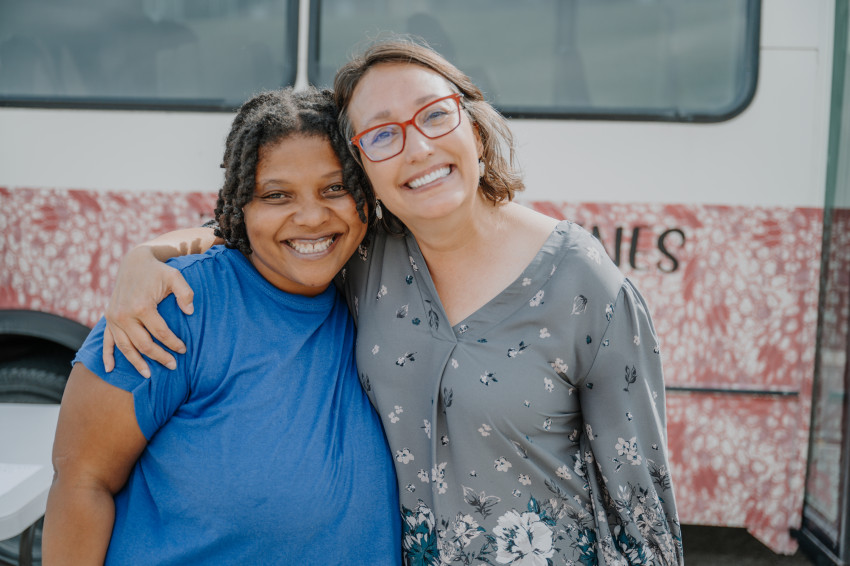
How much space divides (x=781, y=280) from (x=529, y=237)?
1.48 meters

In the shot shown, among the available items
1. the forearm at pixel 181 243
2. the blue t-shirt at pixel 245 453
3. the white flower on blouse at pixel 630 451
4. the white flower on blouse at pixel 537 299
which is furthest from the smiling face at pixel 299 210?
the white flower on blouse at pixel 630 451

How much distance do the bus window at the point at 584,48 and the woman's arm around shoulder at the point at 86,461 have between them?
167 cm

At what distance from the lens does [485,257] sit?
62.6 inches

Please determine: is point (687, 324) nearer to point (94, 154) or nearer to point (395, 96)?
point (395, 96)

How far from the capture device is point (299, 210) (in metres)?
1.53

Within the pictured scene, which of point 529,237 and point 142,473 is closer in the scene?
point 142,473

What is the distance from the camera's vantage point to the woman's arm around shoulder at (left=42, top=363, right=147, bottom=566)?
134 centimetres

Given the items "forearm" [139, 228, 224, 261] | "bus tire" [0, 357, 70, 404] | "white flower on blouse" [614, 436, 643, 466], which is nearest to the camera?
"white flower on blouse" [614, 436, 643, 466]

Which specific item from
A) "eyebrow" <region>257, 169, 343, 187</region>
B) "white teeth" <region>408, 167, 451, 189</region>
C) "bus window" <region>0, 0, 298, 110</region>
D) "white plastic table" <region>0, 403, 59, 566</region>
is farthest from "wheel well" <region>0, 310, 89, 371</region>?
"white teeth" <region>408, 167, 451, 189</region>

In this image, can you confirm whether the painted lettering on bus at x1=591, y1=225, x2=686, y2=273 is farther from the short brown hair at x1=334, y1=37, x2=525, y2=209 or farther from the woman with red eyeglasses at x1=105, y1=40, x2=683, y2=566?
the woman with red eyeglasses at x1=105, y1=40, x2=683, y2=566

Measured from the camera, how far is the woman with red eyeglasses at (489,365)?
1.44 m

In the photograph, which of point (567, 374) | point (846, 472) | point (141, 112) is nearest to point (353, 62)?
point (567, 374)

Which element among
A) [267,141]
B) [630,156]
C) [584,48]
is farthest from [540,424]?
[584,48]

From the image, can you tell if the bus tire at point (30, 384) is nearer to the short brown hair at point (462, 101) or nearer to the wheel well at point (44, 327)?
the wheel well at point (44, 327)
